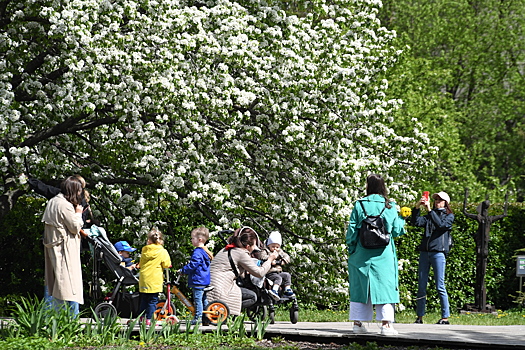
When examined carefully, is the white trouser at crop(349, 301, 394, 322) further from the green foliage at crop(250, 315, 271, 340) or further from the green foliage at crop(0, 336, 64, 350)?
the green foliage at crop(0, 336, 64, 350)

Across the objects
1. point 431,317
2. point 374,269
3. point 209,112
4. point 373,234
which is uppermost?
point 209,112

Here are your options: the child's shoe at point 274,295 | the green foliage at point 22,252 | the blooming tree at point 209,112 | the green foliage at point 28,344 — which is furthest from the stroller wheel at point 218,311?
the green foliage at point 22,252

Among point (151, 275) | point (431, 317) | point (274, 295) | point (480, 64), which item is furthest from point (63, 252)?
point (480, 64)

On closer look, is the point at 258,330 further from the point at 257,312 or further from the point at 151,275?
the point at 257,312

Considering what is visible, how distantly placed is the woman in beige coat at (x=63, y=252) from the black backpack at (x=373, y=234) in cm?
307

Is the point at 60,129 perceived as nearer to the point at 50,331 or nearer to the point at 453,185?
the point at 50,331

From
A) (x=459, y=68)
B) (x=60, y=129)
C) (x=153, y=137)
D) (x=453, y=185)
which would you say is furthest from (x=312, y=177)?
(x=459, y=68)

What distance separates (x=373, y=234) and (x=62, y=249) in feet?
11.1

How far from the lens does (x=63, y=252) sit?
369 inches

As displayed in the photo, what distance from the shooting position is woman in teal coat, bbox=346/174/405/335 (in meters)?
8.95

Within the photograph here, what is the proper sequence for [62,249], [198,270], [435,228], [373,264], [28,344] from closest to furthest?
[28,344] → [373,264] → [62,249] → [198,270] → [435,228]

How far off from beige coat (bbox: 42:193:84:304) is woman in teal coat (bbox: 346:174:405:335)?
2.97 m

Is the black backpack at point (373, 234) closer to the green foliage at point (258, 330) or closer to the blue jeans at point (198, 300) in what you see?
the green foliage at point (258, 330)

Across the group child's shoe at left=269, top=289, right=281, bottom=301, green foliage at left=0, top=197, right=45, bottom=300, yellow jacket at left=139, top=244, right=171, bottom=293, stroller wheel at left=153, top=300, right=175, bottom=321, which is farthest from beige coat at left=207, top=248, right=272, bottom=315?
green foliage at left=0, top=197, right=45, bottom=300
